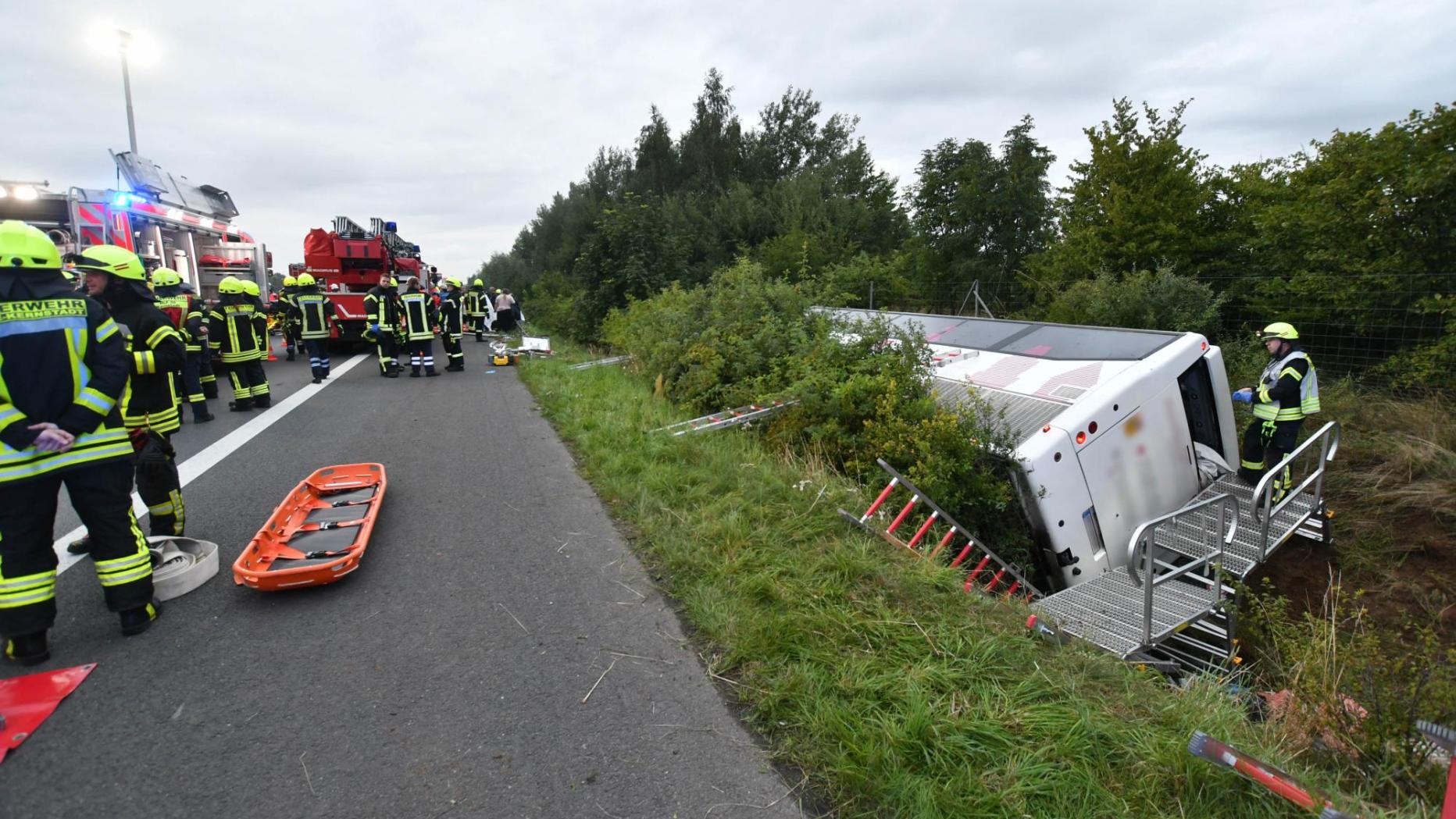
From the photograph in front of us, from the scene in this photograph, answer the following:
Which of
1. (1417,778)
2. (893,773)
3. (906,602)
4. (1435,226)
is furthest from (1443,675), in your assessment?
(1435,226)

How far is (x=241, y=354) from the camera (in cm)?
839

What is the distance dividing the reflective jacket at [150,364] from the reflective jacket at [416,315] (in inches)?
274

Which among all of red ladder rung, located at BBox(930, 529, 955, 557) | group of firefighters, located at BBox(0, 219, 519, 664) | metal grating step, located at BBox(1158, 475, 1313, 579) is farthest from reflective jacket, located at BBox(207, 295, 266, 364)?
metal grating step, located at BBox(1158, 475, 1313, 579)

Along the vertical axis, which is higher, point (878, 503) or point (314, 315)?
point (314, 315)

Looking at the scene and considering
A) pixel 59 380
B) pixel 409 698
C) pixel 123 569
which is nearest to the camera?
pixel 409 698

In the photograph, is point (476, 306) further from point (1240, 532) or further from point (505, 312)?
point (1240, 532)

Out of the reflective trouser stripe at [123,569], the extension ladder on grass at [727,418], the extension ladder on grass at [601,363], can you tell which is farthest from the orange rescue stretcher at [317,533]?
the extension ladder on grass at [601,363]

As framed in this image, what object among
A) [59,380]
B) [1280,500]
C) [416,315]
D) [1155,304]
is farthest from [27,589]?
[1155,304]

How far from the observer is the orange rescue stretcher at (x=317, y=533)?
3.41m

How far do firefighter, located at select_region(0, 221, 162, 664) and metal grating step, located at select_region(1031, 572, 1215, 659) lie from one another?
15.0 ft

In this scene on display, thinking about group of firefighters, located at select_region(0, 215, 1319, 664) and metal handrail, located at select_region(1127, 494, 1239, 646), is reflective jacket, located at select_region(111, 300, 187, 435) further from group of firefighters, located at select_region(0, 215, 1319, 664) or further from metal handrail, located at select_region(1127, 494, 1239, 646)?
metal handrail, located at select_region(1127, 494, 1239, 646)

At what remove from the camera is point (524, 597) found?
3.53 meters

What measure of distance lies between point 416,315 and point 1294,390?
1156 cm

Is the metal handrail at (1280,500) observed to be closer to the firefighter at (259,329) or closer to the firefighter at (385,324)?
the firefighter at (259,329)
